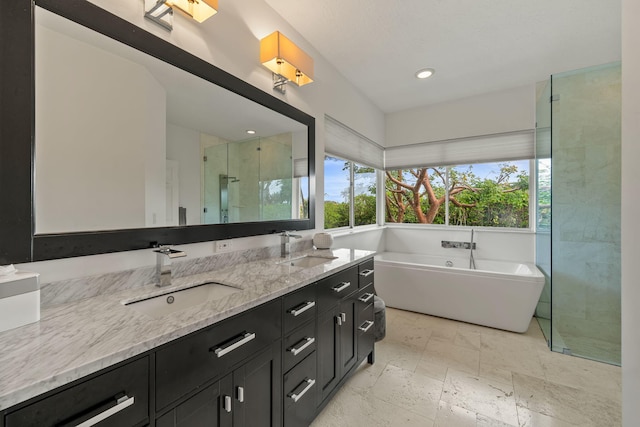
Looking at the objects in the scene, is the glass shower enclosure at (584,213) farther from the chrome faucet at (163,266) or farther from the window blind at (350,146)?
the chrome faucet at (163,266)

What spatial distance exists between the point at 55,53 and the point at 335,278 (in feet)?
5.41

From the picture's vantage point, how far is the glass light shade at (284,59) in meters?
1.83

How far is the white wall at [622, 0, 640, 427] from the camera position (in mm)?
951

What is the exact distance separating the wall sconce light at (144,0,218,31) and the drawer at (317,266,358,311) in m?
1.58

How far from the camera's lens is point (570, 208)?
251 centimetres

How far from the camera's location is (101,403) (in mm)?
674

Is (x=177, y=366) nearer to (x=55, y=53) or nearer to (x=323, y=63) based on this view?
(x=55, y=53)

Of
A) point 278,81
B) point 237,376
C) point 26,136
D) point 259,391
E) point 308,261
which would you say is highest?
point 278,81

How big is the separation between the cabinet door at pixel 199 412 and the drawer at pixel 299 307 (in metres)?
0.40

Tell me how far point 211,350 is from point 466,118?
156 inches

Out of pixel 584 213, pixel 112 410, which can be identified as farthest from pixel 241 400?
pixel 584 213

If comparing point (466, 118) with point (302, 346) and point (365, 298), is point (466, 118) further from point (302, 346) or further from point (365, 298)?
point (302, 346)

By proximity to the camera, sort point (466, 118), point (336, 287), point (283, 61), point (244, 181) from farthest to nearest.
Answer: point (466, 118)
point (283, 61)
point (244, 181)
point (336, 287)

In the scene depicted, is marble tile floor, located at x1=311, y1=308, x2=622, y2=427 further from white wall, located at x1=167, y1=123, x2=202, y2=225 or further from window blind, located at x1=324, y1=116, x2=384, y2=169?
window blind, located at x1=324, y1=116, x2=384, y2=169
